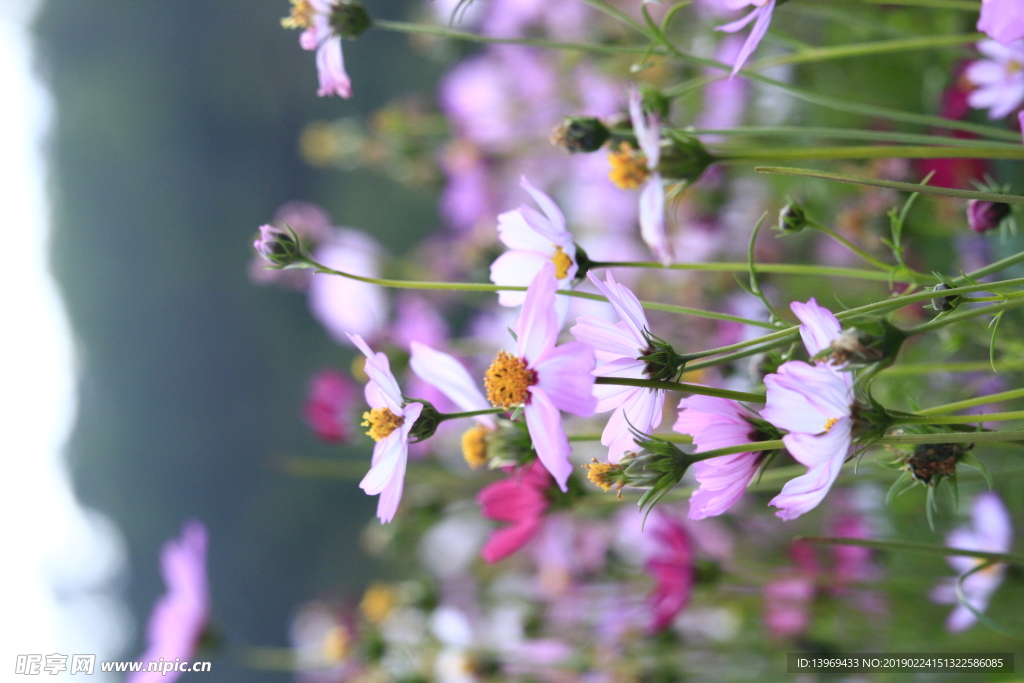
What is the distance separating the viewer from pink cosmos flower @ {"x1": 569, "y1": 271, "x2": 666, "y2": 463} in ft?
0.66

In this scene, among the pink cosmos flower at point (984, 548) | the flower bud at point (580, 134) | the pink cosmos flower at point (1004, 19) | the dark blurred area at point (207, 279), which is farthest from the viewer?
the dark blurred area at point (207, 279)

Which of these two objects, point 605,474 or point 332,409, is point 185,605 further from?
point 605,474

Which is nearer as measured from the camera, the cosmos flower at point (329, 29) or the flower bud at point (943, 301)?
the flower bud at point (943, 301)

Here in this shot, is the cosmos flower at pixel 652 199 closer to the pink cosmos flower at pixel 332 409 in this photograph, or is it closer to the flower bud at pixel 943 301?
the flower bud at pixel 943 301

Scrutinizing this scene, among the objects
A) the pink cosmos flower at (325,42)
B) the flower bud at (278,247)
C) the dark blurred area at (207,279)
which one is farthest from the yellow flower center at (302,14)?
the dark blurred area at (207,279)

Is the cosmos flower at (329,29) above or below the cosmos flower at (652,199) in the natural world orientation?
above

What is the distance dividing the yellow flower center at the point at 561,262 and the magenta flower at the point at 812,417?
86mm

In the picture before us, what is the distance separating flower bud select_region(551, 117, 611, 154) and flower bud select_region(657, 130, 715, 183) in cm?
3

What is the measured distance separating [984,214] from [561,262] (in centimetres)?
15

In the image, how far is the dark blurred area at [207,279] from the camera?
3.05 ft

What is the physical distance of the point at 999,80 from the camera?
0.31m

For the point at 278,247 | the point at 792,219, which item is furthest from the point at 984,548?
the point at 278,247

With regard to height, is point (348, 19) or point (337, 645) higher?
point (348, 19)

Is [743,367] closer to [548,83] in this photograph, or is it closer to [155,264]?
[548,83]
